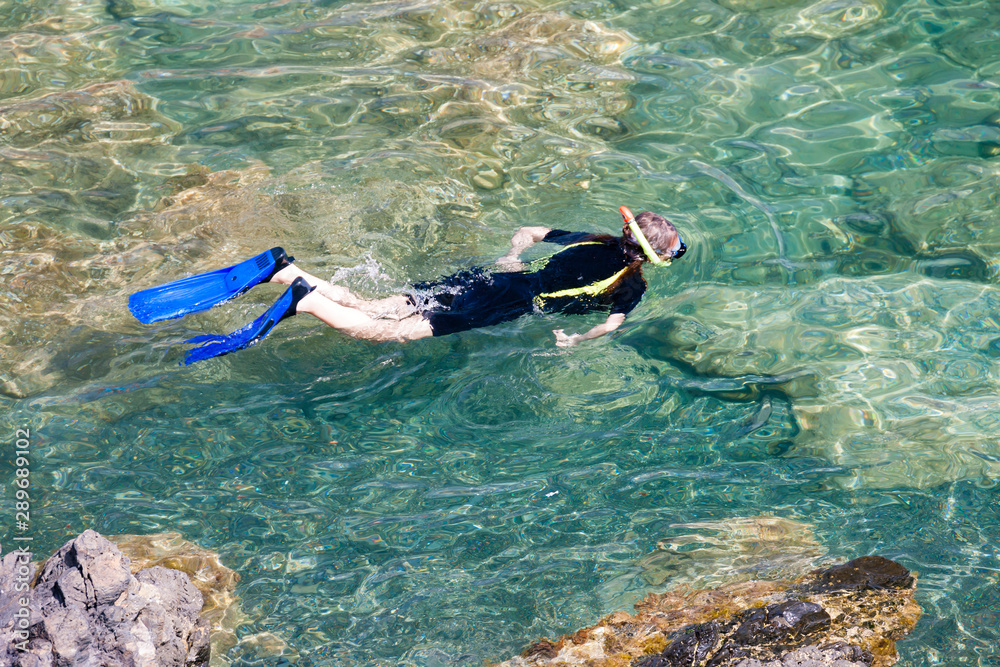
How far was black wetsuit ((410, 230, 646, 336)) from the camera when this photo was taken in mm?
5223

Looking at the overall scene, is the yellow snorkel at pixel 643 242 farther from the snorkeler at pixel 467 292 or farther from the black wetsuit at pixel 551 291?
the black wetsuit at pixel 551 291

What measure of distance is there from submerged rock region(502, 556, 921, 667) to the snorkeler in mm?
1952

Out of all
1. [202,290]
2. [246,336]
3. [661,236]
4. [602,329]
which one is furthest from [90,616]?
[661,236]

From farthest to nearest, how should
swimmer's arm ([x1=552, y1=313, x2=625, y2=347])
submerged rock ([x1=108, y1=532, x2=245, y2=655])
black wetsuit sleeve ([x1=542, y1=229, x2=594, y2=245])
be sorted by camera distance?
black wetsuit sleeve ([x1=542, y1=229, x2=594, y2=245]) → swimmer's arm ([x1=552, y1=313, x2=625, y2=347]) → submerged rock ([x1=108, y1=532, x2=245, y2=655])

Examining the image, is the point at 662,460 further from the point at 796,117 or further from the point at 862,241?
the point at 796,117

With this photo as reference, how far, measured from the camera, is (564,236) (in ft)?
18.5

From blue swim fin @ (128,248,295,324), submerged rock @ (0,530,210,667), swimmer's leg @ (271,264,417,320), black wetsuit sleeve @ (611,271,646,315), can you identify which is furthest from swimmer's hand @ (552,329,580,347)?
submerged rock @ (0,530,210,667)

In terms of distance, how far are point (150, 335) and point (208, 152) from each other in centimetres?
220

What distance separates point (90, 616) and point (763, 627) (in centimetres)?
332

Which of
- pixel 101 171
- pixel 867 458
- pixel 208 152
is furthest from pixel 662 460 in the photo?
pixel 101 171

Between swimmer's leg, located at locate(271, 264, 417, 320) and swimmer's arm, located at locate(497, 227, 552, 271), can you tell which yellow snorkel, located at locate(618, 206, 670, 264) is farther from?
swimmer's leg, located at locate(271, 264, 417, 320)

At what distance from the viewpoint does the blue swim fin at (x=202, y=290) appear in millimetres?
4930

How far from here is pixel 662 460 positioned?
16.0 feet

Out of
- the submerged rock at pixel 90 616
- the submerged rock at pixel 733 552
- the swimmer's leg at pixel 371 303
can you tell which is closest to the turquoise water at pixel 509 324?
the submerged rock at pixel 733 552
